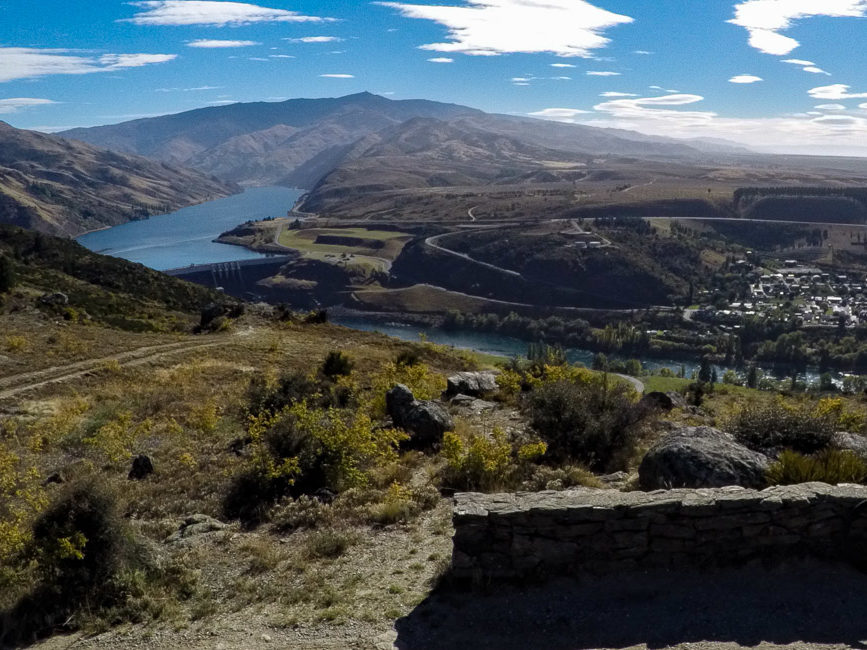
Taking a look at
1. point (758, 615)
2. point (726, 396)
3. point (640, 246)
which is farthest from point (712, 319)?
point (758, 615)

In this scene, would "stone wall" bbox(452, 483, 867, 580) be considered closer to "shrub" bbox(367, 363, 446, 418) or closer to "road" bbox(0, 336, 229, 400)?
"shrub" bbox(367, 363, 446, 418)

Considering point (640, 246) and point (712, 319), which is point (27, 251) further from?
point (640, 246)

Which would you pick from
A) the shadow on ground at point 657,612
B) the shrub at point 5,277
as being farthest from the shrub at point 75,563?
the shrub at point 5,277

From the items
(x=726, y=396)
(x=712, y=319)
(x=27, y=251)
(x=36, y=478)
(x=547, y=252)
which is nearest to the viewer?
(x=36, y=478)

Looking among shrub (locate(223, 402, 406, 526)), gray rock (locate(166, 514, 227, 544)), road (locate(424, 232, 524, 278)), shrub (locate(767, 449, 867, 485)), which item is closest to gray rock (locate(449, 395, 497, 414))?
shrub (locate(223, 402, 406, 526))

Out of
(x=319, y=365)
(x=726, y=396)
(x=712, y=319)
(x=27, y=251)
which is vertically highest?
(x=27, y=251)

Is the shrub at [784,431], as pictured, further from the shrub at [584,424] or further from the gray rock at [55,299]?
the gray rock at [55,299]
